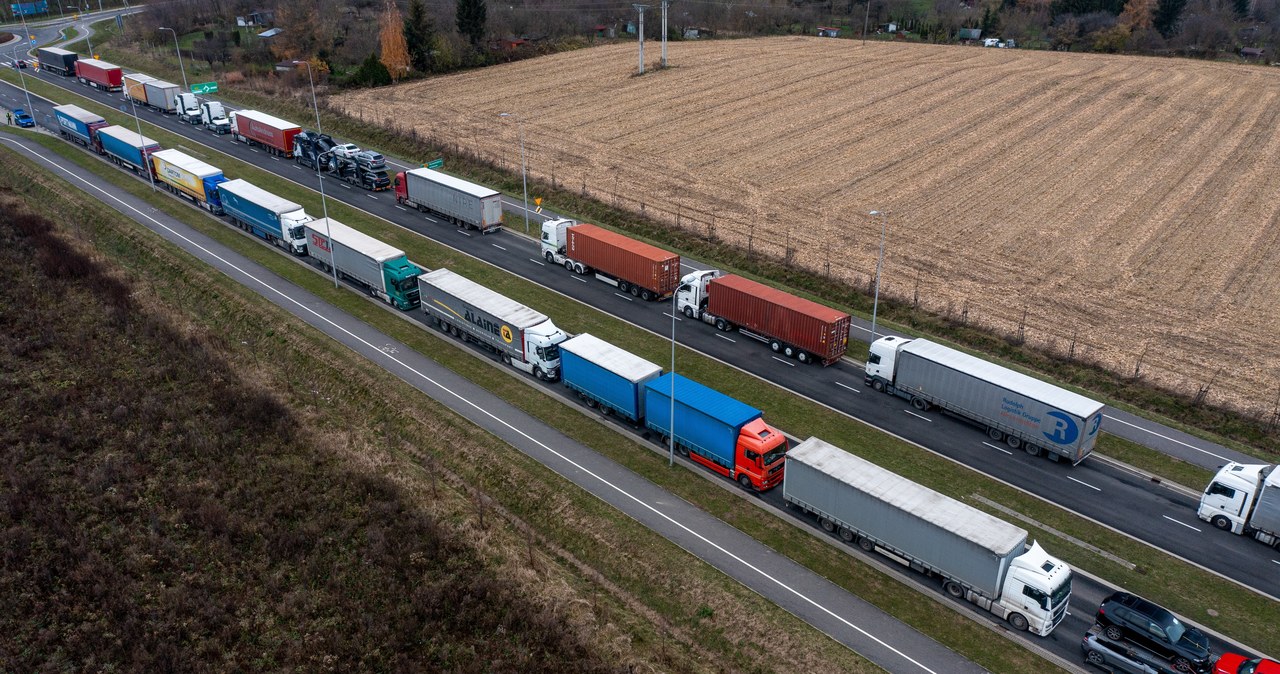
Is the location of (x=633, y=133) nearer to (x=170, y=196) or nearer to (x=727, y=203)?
(x=727, y=203)

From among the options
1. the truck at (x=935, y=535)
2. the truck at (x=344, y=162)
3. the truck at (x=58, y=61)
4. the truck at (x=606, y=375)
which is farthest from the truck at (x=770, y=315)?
the truck at (x=58, y=61)

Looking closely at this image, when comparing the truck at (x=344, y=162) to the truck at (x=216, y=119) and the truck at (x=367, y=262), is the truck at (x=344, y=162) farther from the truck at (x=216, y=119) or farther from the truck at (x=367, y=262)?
the truck at (x=367, y=262)

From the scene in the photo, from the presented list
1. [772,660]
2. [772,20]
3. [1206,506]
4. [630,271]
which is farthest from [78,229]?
[772,20]

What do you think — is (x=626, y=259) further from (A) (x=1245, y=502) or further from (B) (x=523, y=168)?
(A) (x=1245, y=502)

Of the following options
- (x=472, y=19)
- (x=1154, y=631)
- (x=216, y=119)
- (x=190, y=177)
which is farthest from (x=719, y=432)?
(x=472, y=19)

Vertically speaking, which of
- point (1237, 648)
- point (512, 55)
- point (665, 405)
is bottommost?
point (1237, 648)
